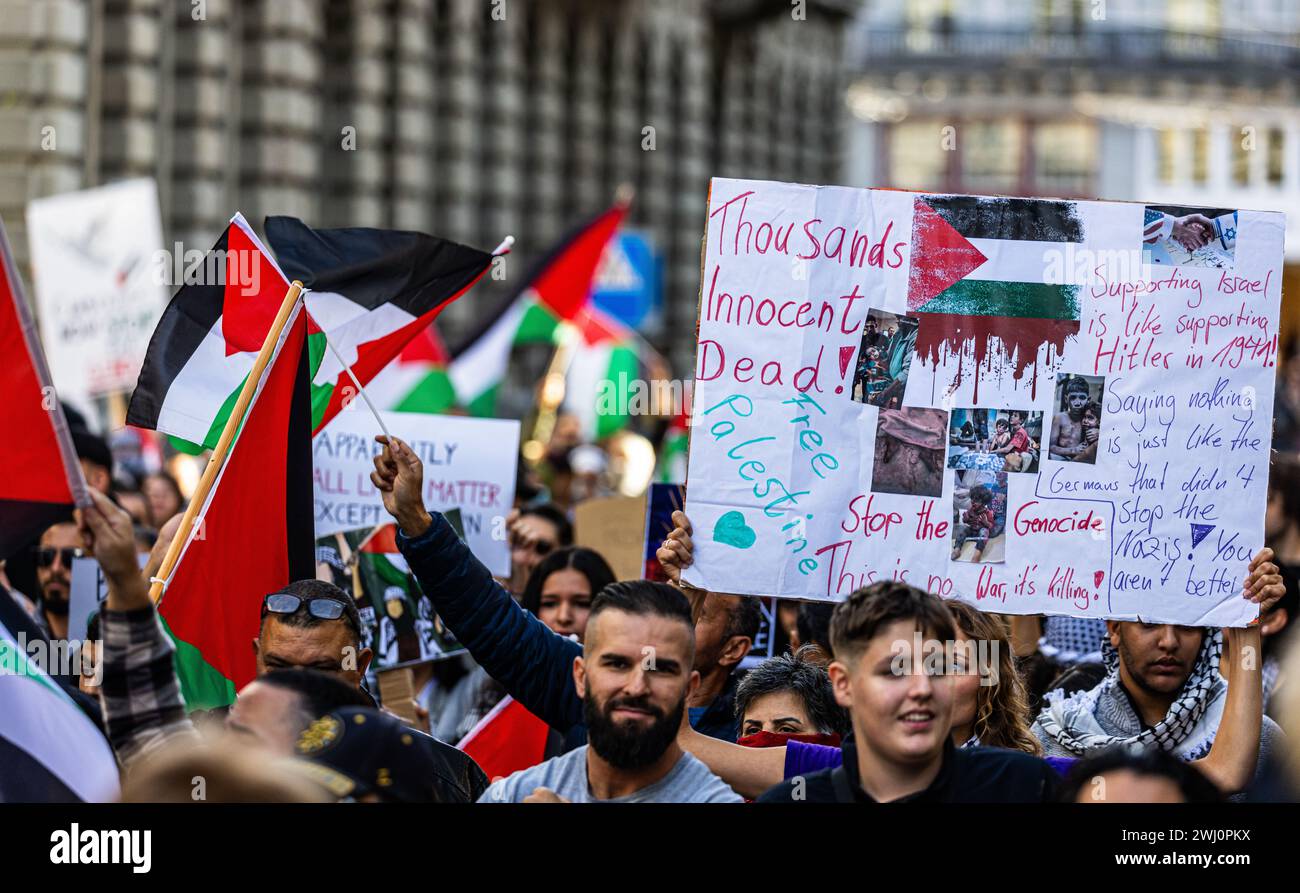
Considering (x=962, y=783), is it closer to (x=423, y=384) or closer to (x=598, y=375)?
(x=423, y=384)

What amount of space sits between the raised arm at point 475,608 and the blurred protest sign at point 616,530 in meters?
3.63

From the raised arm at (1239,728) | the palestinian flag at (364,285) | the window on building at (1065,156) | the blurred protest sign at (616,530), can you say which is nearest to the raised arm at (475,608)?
the palestinian flag at (364,285)

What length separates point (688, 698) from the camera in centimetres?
507

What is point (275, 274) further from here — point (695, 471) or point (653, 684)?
point (653, 684)

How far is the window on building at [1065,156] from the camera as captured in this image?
6281 cm

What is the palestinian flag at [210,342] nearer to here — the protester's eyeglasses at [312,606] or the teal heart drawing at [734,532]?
the protester's eyeglasses at [312,606]

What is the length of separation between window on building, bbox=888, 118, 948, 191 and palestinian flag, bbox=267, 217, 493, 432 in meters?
57.0

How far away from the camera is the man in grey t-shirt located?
452cm

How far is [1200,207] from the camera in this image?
6098 millimetres

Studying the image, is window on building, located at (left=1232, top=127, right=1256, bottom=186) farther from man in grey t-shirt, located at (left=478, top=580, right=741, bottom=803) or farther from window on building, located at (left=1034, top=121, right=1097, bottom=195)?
man in grey t-shirt, located at (left=478, top=580, right=741, bottom=803)
